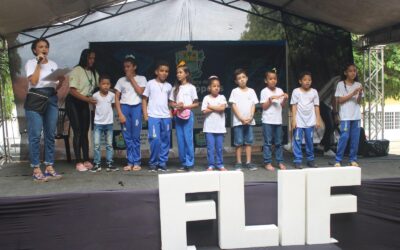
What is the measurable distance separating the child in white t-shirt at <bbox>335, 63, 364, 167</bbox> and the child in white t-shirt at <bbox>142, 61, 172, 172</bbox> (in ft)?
6.41

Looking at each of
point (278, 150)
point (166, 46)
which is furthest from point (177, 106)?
point (166, 46)

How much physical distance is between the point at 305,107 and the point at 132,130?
1946 millimetres

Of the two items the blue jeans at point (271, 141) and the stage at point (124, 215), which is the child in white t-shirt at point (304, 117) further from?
the stage at point (124, 215)

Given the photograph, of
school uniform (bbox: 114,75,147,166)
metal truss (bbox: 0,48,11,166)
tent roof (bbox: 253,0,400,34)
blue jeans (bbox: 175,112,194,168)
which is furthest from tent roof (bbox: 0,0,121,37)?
tent roof (bbox: 253,0,400,34)

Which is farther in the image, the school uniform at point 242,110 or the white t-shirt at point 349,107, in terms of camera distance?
the white t-shirt at point 349,107

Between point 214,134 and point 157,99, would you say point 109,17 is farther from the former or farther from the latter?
point 214,134

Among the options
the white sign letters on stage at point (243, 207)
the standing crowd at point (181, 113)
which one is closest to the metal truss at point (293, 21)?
the standing crowd at point (181, 113)

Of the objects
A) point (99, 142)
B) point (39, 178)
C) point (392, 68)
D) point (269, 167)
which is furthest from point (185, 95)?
point (392, 68)

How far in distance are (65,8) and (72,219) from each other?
133 inches

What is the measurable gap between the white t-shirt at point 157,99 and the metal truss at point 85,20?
6.99 ft

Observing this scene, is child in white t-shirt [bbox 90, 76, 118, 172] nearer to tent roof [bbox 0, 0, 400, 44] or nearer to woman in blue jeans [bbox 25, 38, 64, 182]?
woman in blue jeans [bbox 25, 38, 64, 182]

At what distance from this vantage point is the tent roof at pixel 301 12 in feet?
16.0

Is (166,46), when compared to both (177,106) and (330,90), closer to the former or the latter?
(177,106)

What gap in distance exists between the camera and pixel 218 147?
14.2ft
